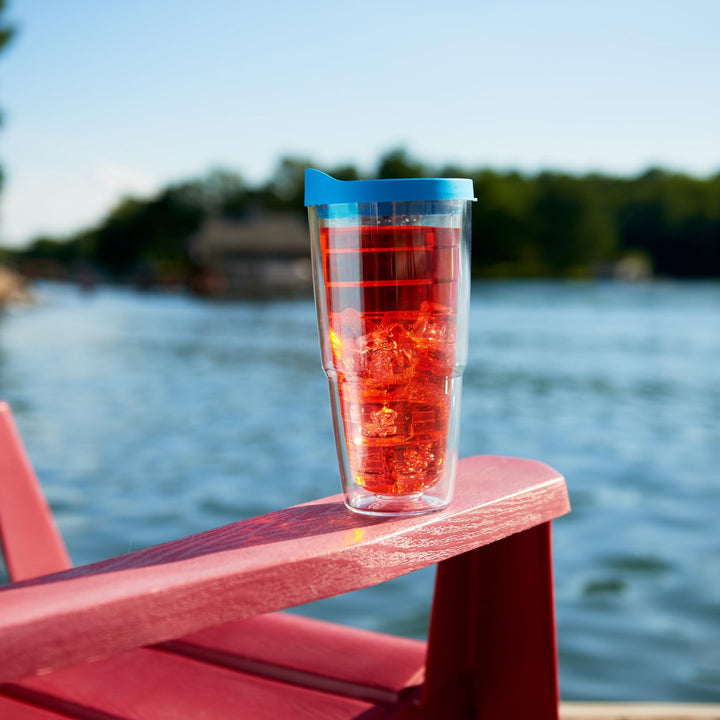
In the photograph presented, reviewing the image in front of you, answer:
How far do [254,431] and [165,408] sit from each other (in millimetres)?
2763

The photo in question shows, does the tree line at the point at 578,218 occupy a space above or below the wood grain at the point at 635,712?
above

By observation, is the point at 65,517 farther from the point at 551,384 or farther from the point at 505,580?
the point at 551,384

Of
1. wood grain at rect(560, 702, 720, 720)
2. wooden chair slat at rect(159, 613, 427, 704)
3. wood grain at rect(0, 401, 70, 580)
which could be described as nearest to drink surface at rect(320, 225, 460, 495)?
wooden chair slat at rect(159, 613, 427, 704)

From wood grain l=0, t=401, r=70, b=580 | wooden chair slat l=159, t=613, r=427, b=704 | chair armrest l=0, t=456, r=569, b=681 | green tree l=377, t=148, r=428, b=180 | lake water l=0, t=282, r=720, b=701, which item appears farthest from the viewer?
green tree l=377, t=148, r=428, b=180

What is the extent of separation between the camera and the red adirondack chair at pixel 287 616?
2.00ft

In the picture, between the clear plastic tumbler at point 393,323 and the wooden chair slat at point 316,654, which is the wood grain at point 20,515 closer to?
the wooden chair slat at point 316,654

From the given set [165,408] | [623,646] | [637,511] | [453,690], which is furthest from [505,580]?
[165,408]

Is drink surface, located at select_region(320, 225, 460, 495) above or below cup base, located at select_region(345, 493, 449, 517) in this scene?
above

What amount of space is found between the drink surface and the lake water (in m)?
0.29

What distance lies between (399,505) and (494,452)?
8865 mm

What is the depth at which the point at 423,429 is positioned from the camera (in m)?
0.87

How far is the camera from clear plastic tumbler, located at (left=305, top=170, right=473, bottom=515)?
83cm

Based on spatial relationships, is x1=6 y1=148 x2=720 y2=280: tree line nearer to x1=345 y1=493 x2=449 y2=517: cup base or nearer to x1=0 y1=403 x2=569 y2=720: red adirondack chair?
x1=0 y1=403 x2=569 y2=720: red adirondack chair

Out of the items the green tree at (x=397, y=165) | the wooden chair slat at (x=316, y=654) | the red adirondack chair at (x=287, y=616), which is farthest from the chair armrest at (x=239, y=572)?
the green tree at (x=397, y=165)
